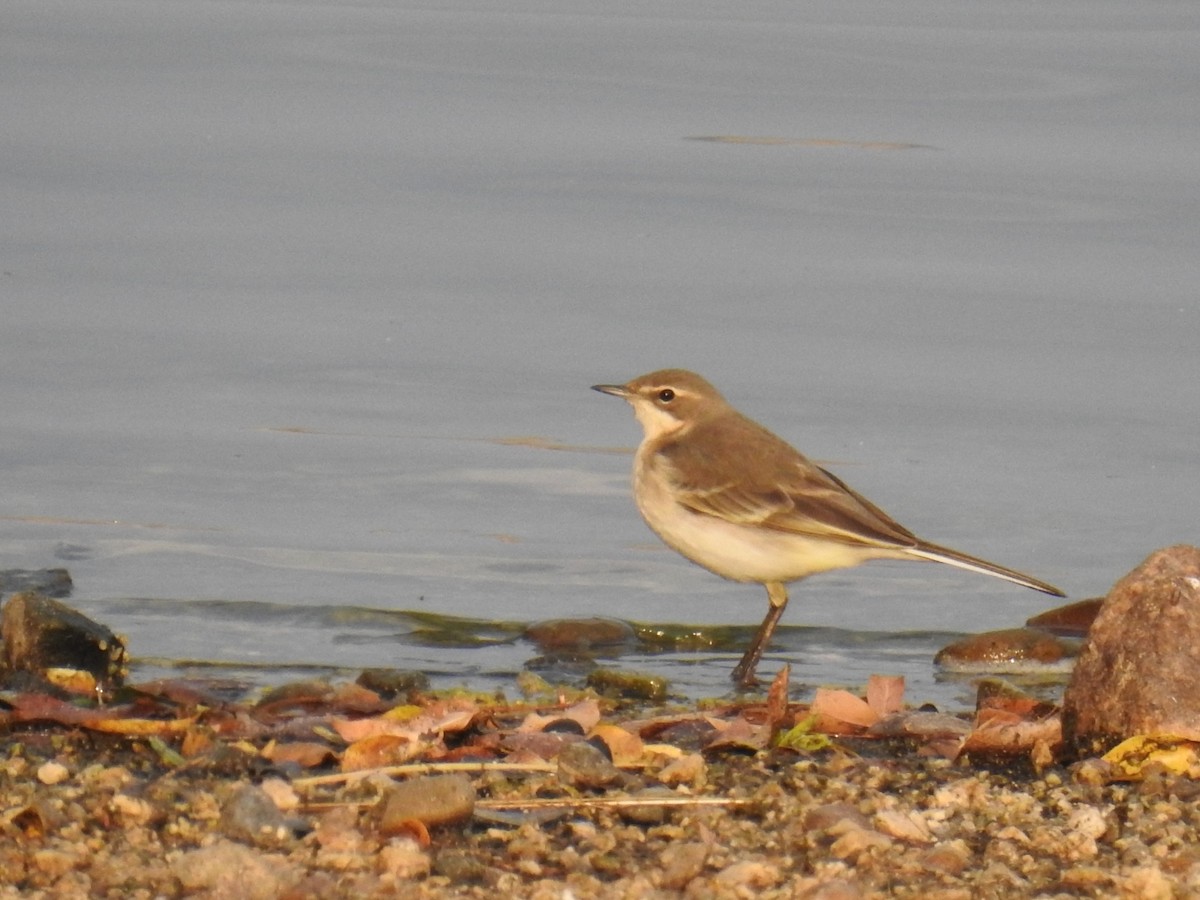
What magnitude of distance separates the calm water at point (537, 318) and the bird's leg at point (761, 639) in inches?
4.1

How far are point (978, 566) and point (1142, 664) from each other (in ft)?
8.97

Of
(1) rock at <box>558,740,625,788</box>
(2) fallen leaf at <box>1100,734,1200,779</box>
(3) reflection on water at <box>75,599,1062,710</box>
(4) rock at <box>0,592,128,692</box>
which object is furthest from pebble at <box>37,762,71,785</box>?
(2) fallen leaf at <box>1100,734,1200,779</box>

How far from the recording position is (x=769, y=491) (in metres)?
9.40

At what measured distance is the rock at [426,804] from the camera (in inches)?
197

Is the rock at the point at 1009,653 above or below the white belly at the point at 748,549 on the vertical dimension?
below

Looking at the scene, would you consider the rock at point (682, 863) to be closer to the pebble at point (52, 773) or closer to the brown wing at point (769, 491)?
the pebble at point (52, 773)

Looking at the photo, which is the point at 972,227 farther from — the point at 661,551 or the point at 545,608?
the point at 545,608

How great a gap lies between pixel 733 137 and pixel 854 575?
800 cm

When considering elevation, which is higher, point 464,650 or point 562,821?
point 562,821

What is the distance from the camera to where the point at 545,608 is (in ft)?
31.9

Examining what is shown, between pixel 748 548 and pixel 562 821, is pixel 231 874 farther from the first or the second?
pixel 748 548

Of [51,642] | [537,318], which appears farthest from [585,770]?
[537,318]

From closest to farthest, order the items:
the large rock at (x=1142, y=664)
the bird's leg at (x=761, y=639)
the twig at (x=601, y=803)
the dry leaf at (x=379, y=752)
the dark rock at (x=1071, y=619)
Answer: the twig at (x=601, y=803), the dry leaf at (x=379, y=752), the large rock at (x=1142, y=664), the bird's leg at (x=761, y=639), the dark rock at (x=1071, y=619)

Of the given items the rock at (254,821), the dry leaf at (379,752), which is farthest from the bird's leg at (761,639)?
the rock at (254,821)
